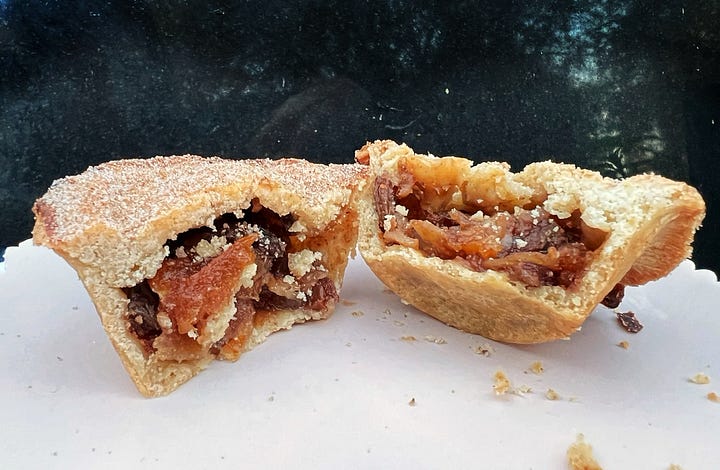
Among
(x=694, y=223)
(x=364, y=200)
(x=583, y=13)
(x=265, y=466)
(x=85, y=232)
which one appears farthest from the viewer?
(x=583, y=13)

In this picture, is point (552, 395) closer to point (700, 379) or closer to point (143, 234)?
point (700, 379)

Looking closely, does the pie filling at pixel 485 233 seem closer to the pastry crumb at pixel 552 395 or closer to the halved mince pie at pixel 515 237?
the halved mince pie at pixel 515 237

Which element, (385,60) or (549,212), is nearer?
(549,212)

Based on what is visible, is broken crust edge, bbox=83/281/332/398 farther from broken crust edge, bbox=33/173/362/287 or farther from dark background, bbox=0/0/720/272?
dark background, bbox=0/0/720/272

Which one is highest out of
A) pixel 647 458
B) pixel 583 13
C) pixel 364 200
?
pixel 583 13

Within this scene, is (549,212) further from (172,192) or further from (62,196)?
(62,196)

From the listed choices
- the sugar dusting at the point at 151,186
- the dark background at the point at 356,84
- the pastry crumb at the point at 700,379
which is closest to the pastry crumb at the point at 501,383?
the pastry crumb at the point at 700,379

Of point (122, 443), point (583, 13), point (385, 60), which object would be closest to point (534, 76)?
point (583, 13)

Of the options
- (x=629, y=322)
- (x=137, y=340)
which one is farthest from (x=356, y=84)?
(x=137, y=340)
